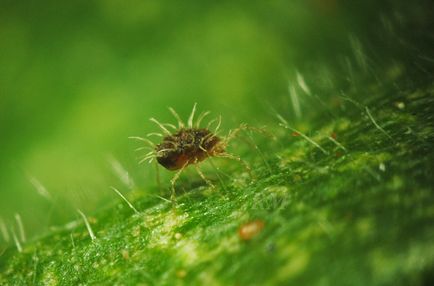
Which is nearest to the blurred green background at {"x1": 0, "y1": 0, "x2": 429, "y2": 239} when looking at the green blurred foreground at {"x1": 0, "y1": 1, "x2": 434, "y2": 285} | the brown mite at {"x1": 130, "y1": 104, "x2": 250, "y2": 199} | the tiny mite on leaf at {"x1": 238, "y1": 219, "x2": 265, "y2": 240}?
the green blurred foreground at {"x1": 0, "y1": 1, "x2": 434, "y2": 285}

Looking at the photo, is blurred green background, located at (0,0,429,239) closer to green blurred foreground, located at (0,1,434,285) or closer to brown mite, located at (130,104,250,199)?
green blurred foreground, located at (0,1,434,285)

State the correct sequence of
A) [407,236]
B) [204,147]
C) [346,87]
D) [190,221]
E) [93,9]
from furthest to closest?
[93,9]
[346,87]
[204,147]
[190,221]
[407,236]

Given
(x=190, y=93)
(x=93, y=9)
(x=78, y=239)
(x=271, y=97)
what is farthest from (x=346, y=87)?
(x=93, y=9)

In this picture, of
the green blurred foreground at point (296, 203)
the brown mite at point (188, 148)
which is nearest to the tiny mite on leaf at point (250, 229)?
the green blurred foreground at point (296, 203)

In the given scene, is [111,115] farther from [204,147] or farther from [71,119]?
[204,147]

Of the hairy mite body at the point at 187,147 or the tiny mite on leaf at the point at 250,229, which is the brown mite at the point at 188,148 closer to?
the hairy mite body at the point at 187,147

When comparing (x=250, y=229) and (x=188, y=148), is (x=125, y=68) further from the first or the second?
(x=250, y=229)
